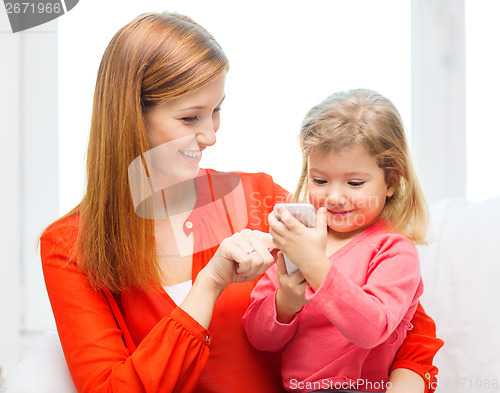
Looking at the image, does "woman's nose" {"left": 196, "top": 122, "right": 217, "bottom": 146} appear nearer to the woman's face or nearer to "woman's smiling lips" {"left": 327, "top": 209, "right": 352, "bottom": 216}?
the woman's face

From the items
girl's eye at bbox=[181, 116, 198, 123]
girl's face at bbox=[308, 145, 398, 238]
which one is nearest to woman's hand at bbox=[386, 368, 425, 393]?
girl's face at bbox=[308, 145, 398, 238]

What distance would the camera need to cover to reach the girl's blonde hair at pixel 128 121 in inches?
33.7

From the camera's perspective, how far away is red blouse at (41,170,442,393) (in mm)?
819

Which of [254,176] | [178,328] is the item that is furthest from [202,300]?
[254,176]

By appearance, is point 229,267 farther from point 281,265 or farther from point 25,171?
point 25,171

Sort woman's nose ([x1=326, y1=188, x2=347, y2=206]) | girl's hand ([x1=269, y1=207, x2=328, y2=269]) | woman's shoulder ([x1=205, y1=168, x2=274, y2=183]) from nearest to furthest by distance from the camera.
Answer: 1. girl's hand ([x1=269, y1=207, x2=328, y2=269])
2. woman's nose ([x1=326, y1=188, x2=347, y2=206])
3. woman's shoulder ([x1=205, y1=168, x2=274, y2=183])

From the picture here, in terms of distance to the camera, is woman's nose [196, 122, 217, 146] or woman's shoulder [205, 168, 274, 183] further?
woman's shoulder [205, 168, 274, 183]

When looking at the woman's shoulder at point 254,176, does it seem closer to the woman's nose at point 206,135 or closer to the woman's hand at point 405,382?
the woman's nose at point 206,135

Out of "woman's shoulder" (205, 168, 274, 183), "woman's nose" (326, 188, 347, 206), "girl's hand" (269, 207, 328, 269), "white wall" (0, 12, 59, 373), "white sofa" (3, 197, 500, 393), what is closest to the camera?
"girl's hand" (269, 207, 328, 269)

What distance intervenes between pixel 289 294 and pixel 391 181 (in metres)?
0.25

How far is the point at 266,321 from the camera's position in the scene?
2.92ft

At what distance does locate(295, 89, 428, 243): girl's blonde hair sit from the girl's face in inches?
0.5

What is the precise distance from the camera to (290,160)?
3.21 feet

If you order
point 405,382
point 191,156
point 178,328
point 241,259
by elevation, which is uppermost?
point 191,156
